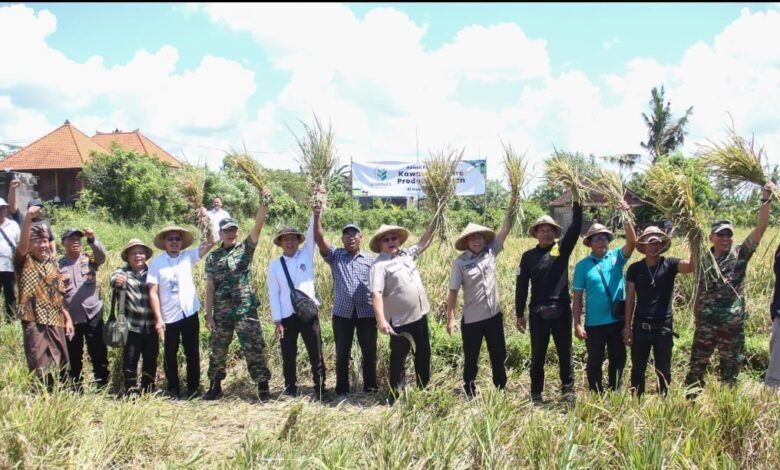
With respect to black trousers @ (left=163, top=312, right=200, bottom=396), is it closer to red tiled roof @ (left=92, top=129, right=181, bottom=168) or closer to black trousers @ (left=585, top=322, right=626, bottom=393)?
black trousers @ (left=585, top=322, right=626, bottom=393)

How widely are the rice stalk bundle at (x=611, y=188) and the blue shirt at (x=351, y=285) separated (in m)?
2.01

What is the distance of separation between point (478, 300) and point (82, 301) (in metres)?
3.32

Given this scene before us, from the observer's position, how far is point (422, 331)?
480 cm

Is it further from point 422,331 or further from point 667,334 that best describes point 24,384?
point 667,334

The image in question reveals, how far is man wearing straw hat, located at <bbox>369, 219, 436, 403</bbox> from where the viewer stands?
459 centimetres

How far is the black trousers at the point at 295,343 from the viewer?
16.2 ft

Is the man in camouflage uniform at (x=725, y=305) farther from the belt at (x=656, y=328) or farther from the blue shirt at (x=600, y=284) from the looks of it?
the blue shirt at (x=600, y=284)

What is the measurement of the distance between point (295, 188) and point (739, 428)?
4035 millimetres

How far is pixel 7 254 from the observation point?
22.0ft

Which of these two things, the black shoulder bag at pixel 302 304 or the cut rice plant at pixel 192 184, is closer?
the black shoulder bag at pixel 302 304

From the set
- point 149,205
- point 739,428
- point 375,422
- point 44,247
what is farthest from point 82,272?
Answer: point 149,205

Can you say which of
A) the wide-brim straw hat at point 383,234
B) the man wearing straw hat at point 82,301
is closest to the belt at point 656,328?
the wide-brim straw hat at point 383,234

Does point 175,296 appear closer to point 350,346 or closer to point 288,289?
point 288,289

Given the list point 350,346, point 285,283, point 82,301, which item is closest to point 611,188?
point 350,346
